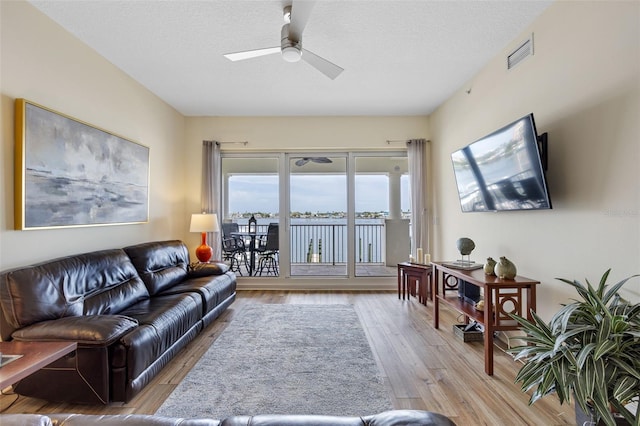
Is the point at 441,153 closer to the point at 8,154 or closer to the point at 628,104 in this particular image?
the point at 628,104

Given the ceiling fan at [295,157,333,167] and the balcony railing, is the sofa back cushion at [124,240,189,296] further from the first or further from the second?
the ceiling fan at [295,157,333,167]

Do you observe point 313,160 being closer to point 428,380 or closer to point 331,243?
point 331,243

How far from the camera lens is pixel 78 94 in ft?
8.99

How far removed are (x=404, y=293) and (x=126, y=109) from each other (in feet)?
14.2

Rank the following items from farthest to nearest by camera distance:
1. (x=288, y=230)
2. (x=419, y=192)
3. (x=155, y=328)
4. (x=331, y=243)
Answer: (x=331, y=243), (x=288, y=230), (x=419, y=192), (x=155, y=328)

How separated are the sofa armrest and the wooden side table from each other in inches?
135

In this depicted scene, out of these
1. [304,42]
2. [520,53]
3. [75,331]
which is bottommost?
[75,331]

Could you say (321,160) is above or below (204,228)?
above

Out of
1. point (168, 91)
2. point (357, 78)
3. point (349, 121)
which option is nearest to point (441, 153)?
point (349, 121)

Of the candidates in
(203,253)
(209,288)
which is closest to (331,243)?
(203,253)

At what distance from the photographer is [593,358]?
126cm

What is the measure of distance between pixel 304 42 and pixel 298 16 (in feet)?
2.63

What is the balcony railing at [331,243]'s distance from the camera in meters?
5.19

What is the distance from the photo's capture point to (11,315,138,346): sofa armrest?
181 centimetres
